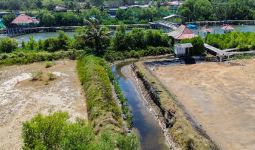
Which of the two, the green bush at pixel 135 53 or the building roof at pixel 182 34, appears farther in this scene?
the building roof at pixel 182 34

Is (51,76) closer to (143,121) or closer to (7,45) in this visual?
(143,121)

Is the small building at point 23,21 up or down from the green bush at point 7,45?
up

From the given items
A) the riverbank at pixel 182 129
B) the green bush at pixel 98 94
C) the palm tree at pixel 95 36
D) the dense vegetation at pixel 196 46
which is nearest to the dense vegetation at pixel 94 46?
the palm tree at pixel 95 36

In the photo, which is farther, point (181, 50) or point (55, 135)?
point (181, 50)

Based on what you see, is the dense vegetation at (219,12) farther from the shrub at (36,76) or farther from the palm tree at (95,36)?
the shrub at (36,76)

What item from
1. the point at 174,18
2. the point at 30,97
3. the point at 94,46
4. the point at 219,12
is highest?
the point at 219,12

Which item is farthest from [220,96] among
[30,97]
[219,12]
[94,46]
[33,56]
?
[219,12]
